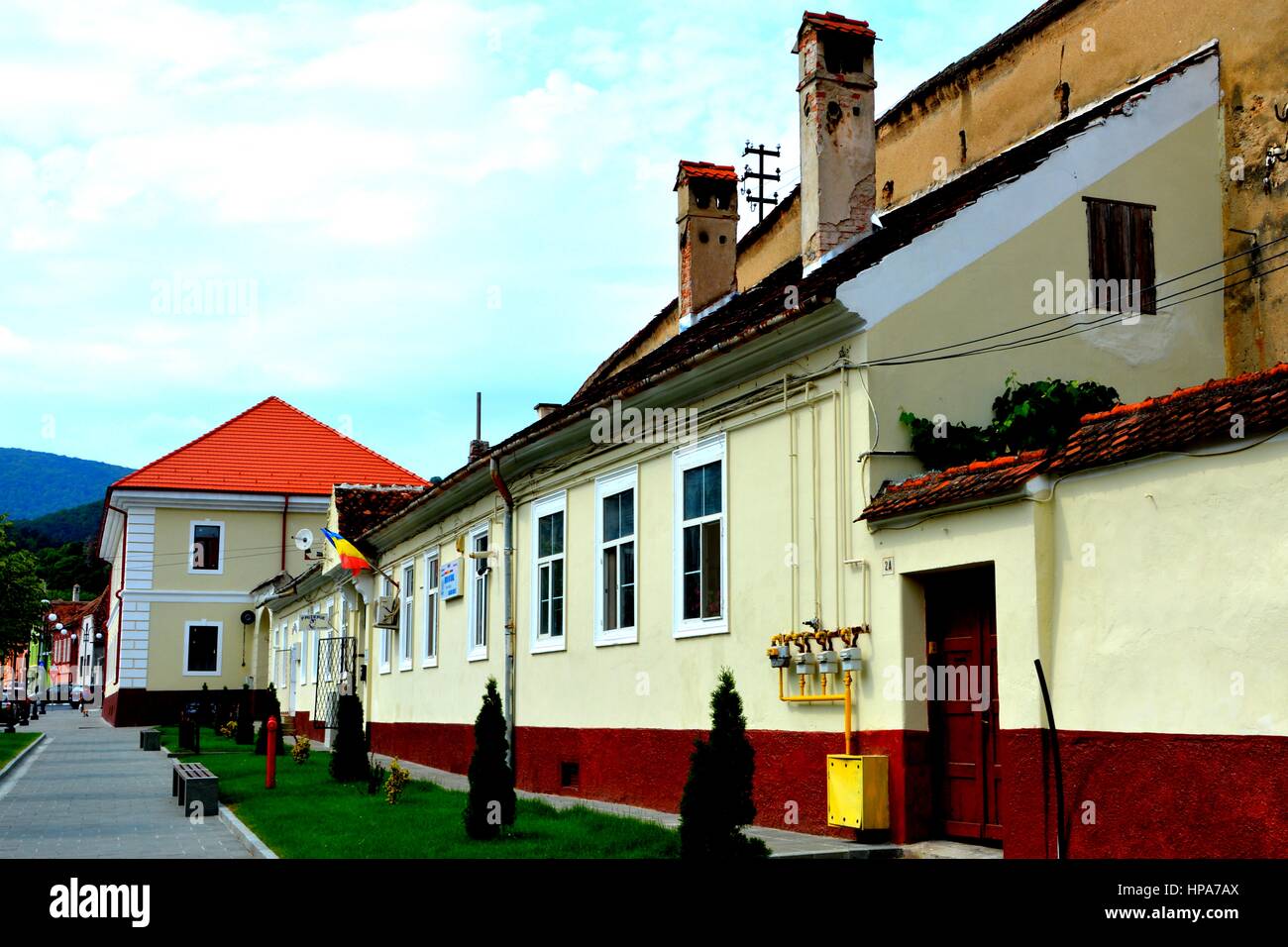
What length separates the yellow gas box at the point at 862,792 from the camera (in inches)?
445

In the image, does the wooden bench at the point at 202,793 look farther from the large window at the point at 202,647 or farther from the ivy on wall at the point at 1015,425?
the large window at the point at 202,647

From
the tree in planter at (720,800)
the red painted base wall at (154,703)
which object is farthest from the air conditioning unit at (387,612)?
the tree in planter at (720,800)

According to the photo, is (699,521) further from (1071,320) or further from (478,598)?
(478,598)

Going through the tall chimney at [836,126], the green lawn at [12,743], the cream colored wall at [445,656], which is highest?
the tall chimney at [836,126]

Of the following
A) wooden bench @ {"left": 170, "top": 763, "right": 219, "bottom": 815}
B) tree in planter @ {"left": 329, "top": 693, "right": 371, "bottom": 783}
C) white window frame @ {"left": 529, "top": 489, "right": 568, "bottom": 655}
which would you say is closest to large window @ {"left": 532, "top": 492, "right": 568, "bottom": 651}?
white window frame @ {"left": 529, "top": 489, "right": 568, "bottom": 655}

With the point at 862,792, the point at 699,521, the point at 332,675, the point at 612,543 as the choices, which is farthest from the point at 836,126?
the point at 332,675

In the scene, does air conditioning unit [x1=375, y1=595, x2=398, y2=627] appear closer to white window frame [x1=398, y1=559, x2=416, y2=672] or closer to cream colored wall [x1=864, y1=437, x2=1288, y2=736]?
white window frame [x1=398, y1=559, x2=416, y2=672]

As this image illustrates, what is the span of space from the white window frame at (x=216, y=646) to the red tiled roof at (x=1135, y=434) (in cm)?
3924

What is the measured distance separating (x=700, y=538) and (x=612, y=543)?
237cm

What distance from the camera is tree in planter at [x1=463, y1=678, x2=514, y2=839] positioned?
1299cm

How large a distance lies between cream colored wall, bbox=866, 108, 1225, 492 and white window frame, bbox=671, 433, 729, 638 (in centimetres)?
278

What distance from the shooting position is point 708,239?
22641 mm

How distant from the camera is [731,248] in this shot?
22594mm
